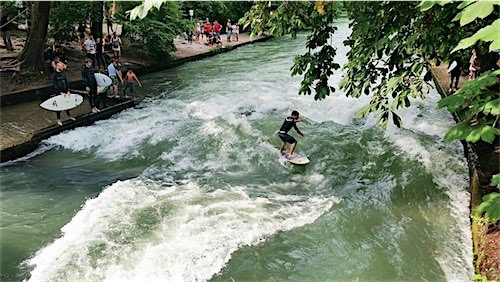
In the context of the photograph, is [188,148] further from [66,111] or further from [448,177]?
[448,177]

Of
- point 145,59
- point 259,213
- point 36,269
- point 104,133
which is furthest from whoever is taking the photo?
point 145,59

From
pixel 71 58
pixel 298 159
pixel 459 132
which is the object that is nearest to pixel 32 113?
pixel 71 58

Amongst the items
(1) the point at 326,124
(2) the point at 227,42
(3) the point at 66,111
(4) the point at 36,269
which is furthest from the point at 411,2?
(2) the point at 227,42

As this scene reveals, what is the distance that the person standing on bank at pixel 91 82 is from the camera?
1148 centimetres

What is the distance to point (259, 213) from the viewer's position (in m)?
7.55

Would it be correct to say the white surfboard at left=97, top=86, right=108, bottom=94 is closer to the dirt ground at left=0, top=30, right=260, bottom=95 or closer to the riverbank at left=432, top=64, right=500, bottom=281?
the dirt ground at left=0, top=30, right=260, bottom=95

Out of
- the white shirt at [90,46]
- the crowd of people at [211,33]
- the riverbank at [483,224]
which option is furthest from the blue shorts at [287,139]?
the crowd of people at [211,33]

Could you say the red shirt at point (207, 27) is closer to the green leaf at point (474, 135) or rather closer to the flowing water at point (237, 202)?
the flowing water at point (237, 202)

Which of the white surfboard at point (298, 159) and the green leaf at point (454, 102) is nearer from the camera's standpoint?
the green leaf at point (454, 102)

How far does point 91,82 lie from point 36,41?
155 inches

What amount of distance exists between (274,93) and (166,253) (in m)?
10.1

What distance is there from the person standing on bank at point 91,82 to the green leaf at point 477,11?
10.8 m

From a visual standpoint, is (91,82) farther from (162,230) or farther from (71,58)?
(71,58)

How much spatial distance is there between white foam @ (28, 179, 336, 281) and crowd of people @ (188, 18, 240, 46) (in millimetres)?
19044
